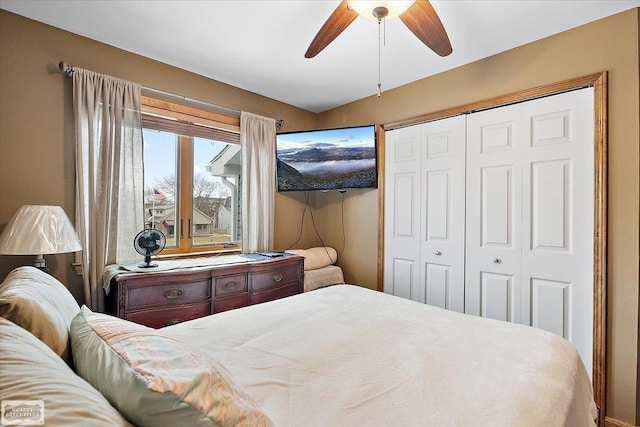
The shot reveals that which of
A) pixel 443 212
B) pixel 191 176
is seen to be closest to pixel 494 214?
pixel 443 212

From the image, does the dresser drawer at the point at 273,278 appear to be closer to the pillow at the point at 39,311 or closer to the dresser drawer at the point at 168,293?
the dresser drawer at the point at 168,293

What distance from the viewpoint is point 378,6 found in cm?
158

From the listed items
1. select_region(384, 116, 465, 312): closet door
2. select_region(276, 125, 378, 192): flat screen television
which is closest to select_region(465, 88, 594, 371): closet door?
select_region(384, 116, 465, 312): closet door

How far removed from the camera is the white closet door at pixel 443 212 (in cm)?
275

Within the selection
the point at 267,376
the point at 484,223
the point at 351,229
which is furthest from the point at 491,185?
the point at 267,376

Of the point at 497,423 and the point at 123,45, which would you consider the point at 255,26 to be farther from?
the point at 497,423

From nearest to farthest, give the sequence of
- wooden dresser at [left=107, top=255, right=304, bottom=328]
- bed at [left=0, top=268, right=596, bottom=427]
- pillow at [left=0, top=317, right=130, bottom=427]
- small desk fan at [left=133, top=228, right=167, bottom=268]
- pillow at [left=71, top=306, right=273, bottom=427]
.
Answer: pillow at [left=0, top=317, right=130, bottom=427] < pillow at [left=71, top=306, right=273, bottom=427] < bed at [left=0, top=268, right=596, bottom=427] < wooden dresser at [left=107, top=255, right=304, bottom=328] < small desk fan at [left=133, top=228, right=167, bottom=268]

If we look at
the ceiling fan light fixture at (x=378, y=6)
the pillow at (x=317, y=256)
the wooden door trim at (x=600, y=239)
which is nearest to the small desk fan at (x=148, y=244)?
the pillow at (x=317, y=256)

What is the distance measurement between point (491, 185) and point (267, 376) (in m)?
2.34

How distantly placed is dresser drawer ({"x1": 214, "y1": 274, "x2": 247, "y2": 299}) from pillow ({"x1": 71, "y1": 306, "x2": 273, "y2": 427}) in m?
1.60

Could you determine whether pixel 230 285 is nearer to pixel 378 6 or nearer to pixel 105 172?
pixel 105 172

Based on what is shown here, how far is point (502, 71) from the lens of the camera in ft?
8.21

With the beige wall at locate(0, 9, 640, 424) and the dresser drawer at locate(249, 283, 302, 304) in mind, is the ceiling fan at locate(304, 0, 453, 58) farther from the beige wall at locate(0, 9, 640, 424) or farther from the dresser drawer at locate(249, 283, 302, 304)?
the dresser drawer at locate(249, 283, 302, 304)

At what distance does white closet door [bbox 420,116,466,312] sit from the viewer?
275cm
